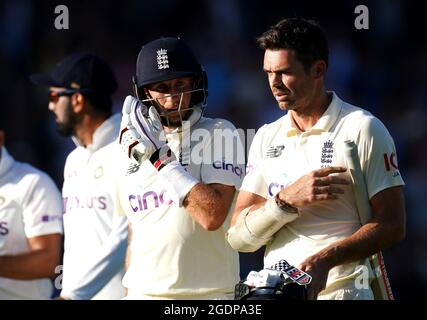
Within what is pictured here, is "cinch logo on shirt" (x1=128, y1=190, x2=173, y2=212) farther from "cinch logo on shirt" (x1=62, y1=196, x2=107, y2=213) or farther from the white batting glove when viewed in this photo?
"cinch logo on shirt" (x1=62, y1=196, x2=107, y2=213)

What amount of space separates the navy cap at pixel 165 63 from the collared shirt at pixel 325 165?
24.6 inches

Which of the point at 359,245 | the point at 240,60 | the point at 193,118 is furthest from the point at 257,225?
the point at 240,60

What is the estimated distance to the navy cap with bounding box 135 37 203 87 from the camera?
16.5 ft

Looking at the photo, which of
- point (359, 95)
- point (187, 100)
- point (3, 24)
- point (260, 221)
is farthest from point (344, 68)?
point (260, 221)

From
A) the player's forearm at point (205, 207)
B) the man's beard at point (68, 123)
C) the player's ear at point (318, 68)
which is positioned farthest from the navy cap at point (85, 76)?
the player's ear at point (318, 68)

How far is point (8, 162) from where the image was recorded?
6.55 meters

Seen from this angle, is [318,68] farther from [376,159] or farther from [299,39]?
[376,159]

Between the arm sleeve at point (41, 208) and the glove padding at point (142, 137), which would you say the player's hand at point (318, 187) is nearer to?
the glove padding at point (142, 137)

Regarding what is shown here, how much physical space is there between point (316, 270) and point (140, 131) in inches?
40.1

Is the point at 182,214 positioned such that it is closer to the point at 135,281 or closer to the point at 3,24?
the point at 135,281

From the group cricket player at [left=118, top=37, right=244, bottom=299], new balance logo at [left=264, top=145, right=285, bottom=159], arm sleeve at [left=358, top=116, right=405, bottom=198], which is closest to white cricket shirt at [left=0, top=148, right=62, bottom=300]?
cricket player at [left=118, top=37, right=244, bottom=299]

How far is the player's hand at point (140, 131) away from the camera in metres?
4.76
